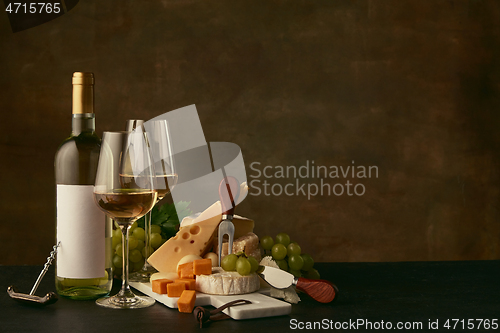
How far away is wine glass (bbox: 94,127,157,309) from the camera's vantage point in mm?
1061

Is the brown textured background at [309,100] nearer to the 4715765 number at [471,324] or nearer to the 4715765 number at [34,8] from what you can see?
the 4715765 number at [34,8]

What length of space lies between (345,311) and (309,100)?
2440 mm

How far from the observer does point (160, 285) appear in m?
1.11

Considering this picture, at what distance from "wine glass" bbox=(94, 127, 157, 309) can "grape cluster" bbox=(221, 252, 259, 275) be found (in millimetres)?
172

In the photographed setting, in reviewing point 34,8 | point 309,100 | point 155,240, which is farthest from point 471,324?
point 34,8

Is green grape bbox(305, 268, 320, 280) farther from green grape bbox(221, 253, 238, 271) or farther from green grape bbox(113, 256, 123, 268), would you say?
green grape bbox(113, 256, 123, 268)

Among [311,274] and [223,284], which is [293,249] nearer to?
[311,274]

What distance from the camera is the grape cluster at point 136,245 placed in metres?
1.36

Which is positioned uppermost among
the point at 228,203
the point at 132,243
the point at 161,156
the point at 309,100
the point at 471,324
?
the point at 309,100

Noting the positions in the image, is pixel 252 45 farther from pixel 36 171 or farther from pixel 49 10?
pixel 36 171

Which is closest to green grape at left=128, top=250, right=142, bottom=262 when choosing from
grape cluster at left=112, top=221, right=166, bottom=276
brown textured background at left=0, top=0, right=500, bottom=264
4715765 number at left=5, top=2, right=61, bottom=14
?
grape cluster at left=112, top=221, right=166, bottom=276

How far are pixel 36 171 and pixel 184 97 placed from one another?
98cm

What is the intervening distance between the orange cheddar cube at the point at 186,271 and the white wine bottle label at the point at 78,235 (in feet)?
0.53

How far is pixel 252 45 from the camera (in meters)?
3.34
